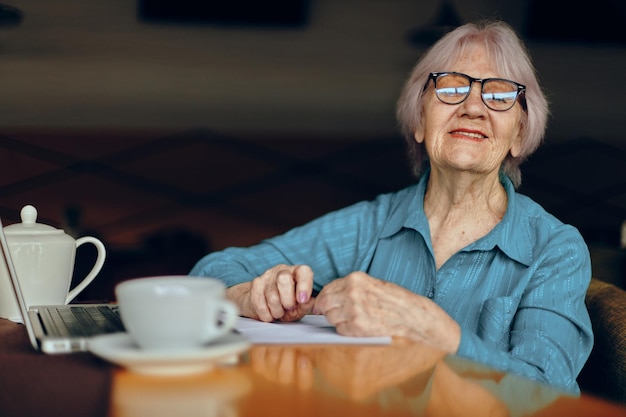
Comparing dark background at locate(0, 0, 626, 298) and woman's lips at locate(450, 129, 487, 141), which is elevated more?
woman's lips at locate(450, 129, 487, 141)

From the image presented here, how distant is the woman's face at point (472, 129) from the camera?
5.93 ft

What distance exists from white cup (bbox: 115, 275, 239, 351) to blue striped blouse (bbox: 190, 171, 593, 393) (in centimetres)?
53

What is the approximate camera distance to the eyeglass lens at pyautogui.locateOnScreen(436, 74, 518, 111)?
5.96 ft

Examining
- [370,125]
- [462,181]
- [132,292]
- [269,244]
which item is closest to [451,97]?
[462,181]

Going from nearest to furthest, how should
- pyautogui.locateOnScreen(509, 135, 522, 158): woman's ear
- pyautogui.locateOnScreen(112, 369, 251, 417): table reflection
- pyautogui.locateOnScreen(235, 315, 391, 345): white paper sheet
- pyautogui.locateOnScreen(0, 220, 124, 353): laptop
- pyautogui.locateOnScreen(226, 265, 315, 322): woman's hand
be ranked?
1. pyautogui.locateOnScreen(112, 369, 251, 417): table reflection
2. pyautogui.locateOnScreen(0, 220, 124, 353): laptop
3. pyautogui.locateOnScreen(235, 315, 391, 345): white paper sheet
4. pyautogui.locateOnScreen(226, 265, 315, 322): woman's hand
5. pyautogui.locateOnScreen(509, 135, 522, 158): woman's ear

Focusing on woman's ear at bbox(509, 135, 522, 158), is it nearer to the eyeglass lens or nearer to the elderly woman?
the elderly woman

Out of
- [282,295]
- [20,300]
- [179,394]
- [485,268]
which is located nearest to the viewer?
[179,394]

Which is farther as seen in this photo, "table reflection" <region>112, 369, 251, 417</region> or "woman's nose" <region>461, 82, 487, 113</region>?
"woman's nose" <region>461, 82, 487, 113</region>

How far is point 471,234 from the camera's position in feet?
6.04

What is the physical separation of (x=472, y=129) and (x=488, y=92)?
3.4 inches

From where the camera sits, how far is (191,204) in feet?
14.6

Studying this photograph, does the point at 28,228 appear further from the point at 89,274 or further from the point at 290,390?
the point at 290,390

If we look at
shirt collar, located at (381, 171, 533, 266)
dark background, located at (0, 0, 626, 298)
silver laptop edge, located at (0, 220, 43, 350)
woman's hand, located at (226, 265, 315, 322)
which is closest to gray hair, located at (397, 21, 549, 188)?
shirt collar, located at (381, 171, 533, 266)

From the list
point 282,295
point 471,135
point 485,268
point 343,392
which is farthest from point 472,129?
point 343,392
